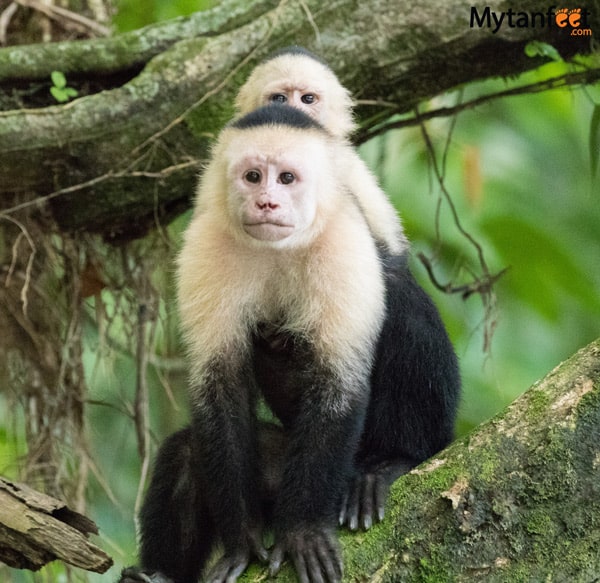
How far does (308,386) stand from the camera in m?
3.54

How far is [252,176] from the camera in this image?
11.8 ft

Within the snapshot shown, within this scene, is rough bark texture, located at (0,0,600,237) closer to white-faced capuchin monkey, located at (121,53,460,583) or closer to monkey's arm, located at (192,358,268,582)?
white-faced capuchin monkey, located at (121,53,460,583)

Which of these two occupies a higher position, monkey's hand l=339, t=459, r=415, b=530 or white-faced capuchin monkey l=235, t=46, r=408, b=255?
white-faced capuchin monkey l=235, t=46, r=408, b=255

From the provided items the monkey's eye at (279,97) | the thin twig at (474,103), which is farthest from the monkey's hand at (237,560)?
the thin twig at (474,103)

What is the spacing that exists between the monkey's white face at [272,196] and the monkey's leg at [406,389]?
1.56ft

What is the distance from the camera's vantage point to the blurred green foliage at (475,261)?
5375 mm

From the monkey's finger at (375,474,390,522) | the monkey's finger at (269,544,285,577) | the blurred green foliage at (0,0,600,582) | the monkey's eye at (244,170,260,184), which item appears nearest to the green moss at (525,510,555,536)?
the monkey's finger at (375,474,390,522)

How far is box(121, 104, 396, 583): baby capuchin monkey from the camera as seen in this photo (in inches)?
134

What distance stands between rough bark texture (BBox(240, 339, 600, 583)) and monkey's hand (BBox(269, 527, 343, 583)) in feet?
0.21

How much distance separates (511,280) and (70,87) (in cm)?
285

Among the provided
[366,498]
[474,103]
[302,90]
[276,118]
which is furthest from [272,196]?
[474,103]

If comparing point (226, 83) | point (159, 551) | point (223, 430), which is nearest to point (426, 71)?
point (226, 83)

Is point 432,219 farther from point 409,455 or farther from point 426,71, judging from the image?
point 409,455

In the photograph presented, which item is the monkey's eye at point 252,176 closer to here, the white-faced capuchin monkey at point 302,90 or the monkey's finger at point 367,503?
the white-faced capuchin monkey at point 302,90
